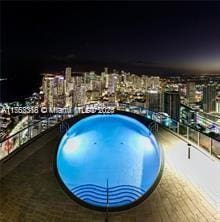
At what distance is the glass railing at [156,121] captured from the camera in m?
5.00

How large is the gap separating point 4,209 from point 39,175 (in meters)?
1.00

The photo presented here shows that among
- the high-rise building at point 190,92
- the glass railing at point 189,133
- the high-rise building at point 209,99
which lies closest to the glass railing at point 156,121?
the glass railing at point 189,133

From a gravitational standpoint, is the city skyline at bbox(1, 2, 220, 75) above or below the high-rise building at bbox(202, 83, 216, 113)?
above

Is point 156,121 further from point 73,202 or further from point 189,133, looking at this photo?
point 73,202

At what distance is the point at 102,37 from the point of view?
1302cm

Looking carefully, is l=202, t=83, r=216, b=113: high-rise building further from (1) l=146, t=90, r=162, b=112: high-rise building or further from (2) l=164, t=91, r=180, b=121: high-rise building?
(1) l=146, t=90, r=162, b=112: high-rise building

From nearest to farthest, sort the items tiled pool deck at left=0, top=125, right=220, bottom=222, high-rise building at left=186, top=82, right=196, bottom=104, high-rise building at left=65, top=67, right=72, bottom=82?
tiled pool deck at left=0, top=125, right=220, bottom=222 → high-rise building at left=186, top=82, right=196, bottom=104 → high-rise building at left=65, top=67, right=72, bottom=82

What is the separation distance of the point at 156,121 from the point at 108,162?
253 cm

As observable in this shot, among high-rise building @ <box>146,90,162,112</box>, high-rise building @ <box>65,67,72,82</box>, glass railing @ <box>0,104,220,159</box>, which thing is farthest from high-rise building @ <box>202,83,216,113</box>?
high-rise building @ <box>65,67,72,82</box>

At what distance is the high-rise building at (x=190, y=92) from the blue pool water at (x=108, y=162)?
4780 millimetres

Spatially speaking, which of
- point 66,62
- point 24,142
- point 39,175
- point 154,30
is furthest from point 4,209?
point 66,62

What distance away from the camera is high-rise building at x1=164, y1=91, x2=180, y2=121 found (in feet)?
28.3

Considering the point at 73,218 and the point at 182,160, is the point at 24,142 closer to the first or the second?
the point at 73,218

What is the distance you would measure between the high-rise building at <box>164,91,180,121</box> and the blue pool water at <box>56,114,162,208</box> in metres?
1.19
